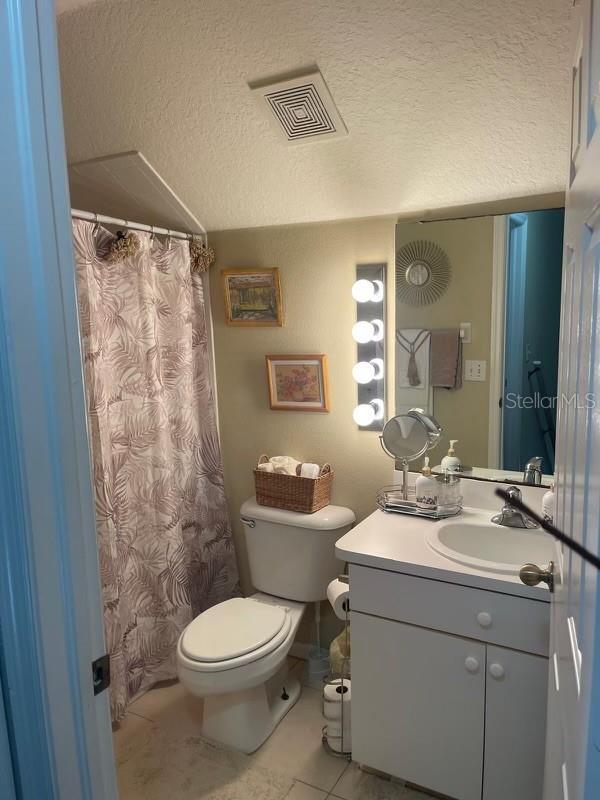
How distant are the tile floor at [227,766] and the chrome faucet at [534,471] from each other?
107 cm

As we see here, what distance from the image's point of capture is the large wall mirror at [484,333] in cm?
192

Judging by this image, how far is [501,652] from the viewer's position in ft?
5.24

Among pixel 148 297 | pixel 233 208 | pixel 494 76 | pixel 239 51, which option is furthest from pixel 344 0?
pixel 148 297

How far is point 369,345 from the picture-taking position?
2.25 meters

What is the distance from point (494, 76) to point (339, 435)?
1.37m

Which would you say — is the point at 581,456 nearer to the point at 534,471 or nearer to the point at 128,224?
the point at 534,471

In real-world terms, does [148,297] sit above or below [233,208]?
below

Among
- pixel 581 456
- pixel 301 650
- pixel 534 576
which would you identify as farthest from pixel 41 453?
pixel 301 650

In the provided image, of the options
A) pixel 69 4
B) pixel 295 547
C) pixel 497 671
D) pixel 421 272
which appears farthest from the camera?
pixel 295 547

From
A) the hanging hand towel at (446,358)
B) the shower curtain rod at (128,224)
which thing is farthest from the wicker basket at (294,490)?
the shower curtain rod at (128,224)

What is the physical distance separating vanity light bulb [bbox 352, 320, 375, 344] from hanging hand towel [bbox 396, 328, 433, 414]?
0.35 feet

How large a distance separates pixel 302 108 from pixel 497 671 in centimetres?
169

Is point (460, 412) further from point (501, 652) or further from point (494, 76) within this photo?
point (494, 76)

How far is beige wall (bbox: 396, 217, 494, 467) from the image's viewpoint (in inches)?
79.2
